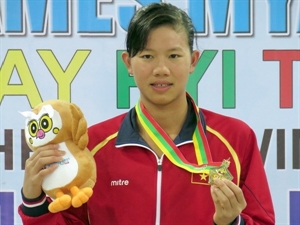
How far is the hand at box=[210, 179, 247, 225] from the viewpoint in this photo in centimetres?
113

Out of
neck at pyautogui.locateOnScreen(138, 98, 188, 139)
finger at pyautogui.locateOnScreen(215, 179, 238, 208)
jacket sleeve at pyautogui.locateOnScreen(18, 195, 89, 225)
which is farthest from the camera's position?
neck at pyautogui.locateOnScreen(138, 98, 188, 139)

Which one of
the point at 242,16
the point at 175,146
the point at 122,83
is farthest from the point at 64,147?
the point at 242,16

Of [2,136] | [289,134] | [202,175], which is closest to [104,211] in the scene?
[202,175]

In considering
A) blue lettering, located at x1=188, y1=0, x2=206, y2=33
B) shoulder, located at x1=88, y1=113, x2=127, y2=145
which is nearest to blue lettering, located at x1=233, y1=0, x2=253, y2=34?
blue lettering, located at x1=188, y1=0, x2=206, y2=33

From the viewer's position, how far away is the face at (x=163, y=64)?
4.10ft

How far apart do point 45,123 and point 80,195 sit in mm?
179

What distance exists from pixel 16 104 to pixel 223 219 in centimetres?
97

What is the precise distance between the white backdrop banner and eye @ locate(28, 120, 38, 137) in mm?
659

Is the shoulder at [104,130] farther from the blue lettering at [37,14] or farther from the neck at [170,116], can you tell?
the blue lettering at [37,14]

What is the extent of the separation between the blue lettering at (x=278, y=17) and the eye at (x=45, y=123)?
3.16 ft

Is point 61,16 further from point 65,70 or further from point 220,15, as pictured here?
point 220,15

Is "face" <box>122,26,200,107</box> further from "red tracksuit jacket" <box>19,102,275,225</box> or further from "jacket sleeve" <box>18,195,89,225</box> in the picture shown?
"jacket sleeve" <box>18,195,89,225</box>

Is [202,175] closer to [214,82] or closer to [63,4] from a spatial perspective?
[214,82]

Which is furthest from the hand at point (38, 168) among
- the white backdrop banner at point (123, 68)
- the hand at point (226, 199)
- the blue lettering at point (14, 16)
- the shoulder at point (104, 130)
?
the blue lettering at point (14, 16)
